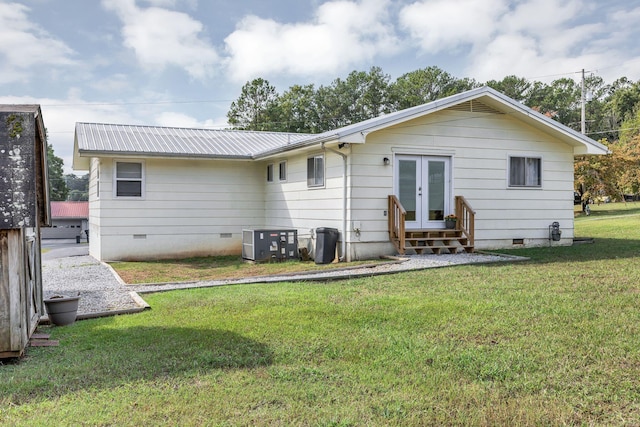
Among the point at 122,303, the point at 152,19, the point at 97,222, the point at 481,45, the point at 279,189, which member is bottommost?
the point at 122,303

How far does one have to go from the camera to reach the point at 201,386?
3.78 metres

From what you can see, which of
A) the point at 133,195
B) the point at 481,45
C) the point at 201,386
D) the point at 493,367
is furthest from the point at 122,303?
the point at 481,45

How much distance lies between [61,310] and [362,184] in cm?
709

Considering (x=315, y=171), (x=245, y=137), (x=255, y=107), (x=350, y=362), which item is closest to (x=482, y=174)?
(x=315, y=171)

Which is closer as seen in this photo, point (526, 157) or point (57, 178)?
point (526, 157)

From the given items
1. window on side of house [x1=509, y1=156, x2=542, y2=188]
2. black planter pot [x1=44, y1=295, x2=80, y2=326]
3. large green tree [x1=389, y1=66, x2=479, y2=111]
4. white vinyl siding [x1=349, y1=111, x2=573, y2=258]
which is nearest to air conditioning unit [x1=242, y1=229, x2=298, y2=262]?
white vinyl siding [x1=349, y1=111, x2=573, y2=258]

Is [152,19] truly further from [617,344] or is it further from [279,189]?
[617,344]

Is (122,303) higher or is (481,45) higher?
(481,45)

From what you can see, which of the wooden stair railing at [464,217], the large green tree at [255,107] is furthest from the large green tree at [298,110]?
the wooden stair railing at [464,217]

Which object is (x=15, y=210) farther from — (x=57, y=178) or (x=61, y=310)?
(x=57, y=178)

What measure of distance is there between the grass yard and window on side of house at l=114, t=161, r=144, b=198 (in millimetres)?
8009

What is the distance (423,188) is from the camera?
41.0 ft

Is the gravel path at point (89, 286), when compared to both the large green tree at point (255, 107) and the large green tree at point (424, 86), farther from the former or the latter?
the large green tree at point (424, 86)

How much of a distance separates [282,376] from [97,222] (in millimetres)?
12727
